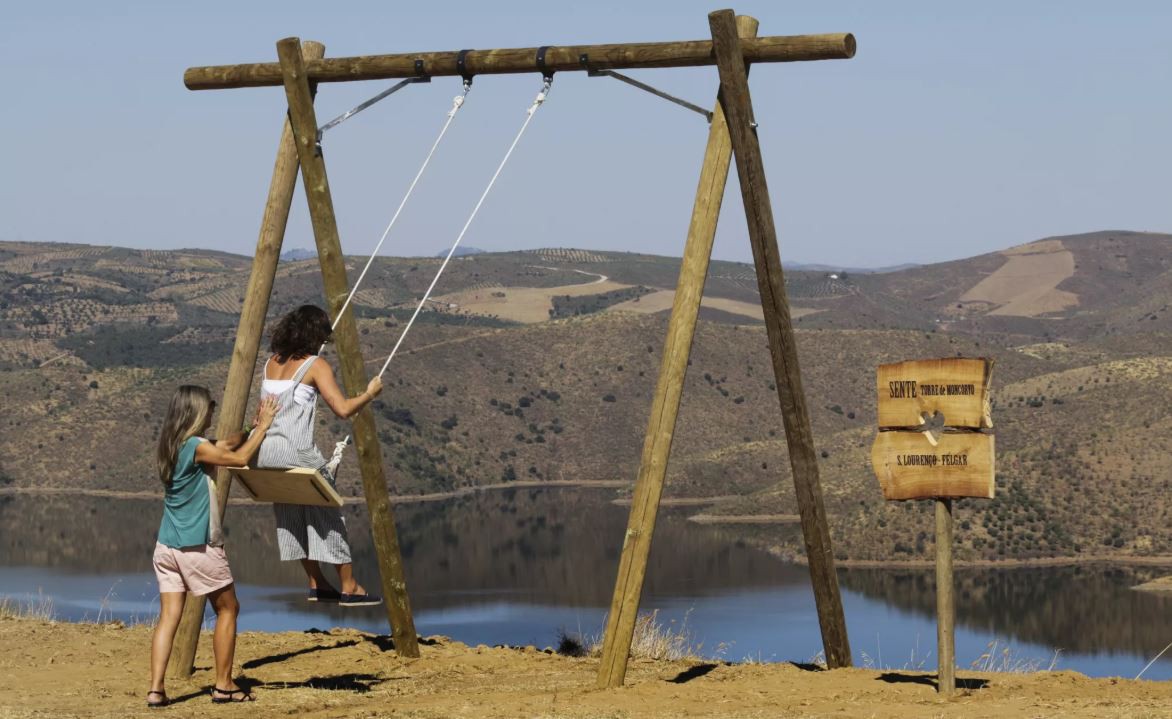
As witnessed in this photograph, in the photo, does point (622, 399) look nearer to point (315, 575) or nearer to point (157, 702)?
point (315, 575)

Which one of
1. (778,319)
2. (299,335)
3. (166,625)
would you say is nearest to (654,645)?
(778,319)

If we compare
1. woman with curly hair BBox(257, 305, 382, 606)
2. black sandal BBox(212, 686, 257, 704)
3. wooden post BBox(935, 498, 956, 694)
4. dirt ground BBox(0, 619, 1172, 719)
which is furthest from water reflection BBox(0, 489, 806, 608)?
wooden post BBox(935, 498, 956, 694)

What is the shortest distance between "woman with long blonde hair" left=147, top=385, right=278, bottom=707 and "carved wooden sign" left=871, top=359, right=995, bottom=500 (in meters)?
3.72

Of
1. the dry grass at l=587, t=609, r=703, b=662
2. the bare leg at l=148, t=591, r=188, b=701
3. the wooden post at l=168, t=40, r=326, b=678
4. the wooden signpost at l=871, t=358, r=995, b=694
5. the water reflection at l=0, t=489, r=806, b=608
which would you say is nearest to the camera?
the bare leg at l=148, t=591, r=188, b=701

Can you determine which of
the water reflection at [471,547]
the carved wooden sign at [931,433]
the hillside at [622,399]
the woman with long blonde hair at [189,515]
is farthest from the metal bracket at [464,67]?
the water reflection at [471,547]

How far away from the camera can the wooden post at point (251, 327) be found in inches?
460

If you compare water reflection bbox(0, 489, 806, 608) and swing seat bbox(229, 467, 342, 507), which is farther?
water reflection bbox(0, 489, 806, 608)

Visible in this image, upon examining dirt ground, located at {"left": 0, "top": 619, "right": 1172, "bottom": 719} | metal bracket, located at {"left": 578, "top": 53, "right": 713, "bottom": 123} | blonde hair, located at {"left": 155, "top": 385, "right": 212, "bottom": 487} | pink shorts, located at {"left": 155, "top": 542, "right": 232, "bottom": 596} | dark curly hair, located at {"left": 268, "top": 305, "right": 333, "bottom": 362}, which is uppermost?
metal bracket, located at {"left": 578, "top": 53, "right": 713, "bottom": 123}

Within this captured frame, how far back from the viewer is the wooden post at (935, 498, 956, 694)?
397 inches

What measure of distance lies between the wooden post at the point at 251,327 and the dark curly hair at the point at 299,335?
1286 mm

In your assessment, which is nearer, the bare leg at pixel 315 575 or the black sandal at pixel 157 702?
the black sandal at pixel 157 702

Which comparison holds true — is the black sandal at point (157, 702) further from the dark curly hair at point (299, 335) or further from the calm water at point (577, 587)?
the calm water at point (577, 587)

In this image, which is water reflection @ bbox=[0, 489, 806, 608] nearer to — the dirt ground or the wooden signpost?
the dirt ground

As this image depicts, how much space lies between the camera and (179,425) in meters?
9.56
